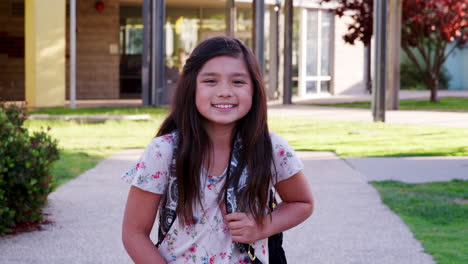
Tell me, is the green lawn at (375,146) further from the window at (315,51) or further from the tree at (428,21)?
the window at (315,51)

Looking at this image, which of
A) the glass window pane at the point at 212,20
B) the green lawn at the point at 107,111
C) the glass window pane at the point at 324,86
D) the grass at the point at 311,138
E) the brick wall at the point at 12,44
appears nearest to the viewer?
the grass at the point at 311,138

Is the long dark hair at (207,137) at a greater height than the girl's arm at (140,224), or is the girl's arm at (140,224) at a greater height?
the long dark hair at (207,137)

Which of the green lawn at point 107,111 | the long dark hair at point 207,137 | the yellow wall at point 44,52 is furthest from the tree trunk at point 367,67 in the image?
the long dark hair at point 207,137

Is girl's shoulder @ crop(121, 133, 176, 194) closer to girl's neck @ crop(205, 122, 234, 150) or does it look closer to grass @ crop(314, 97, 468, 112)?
girl's neck @ crop(205, 122, 234, 150)

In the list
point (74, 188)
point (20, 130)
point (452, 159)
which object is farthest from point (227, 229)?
point (452, 159)

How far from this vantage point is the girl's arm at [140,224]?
247 centimetres

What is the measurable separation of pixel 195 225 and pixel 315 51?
89.1 feet

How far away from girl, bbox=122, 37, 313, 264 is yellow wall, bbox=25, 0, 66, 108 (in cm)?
1764

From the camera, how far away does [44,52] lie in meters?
19.8

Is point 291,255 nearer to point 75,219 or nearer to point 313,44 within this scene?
point 75,219

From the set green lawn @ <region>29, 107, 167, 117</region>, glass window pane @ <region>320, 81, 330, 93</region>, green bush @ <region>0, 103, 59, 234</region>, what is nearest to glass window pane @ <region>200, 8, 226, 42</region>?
glass window pane @ <region>320, 81, 330, 93</region>

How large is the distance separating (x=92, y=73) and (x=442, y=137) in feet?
48.6

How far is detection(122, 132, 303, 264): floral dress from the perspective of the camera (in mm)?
2473

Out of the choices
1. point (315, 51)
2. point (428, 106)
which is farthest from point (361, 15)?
point (315, 51)
